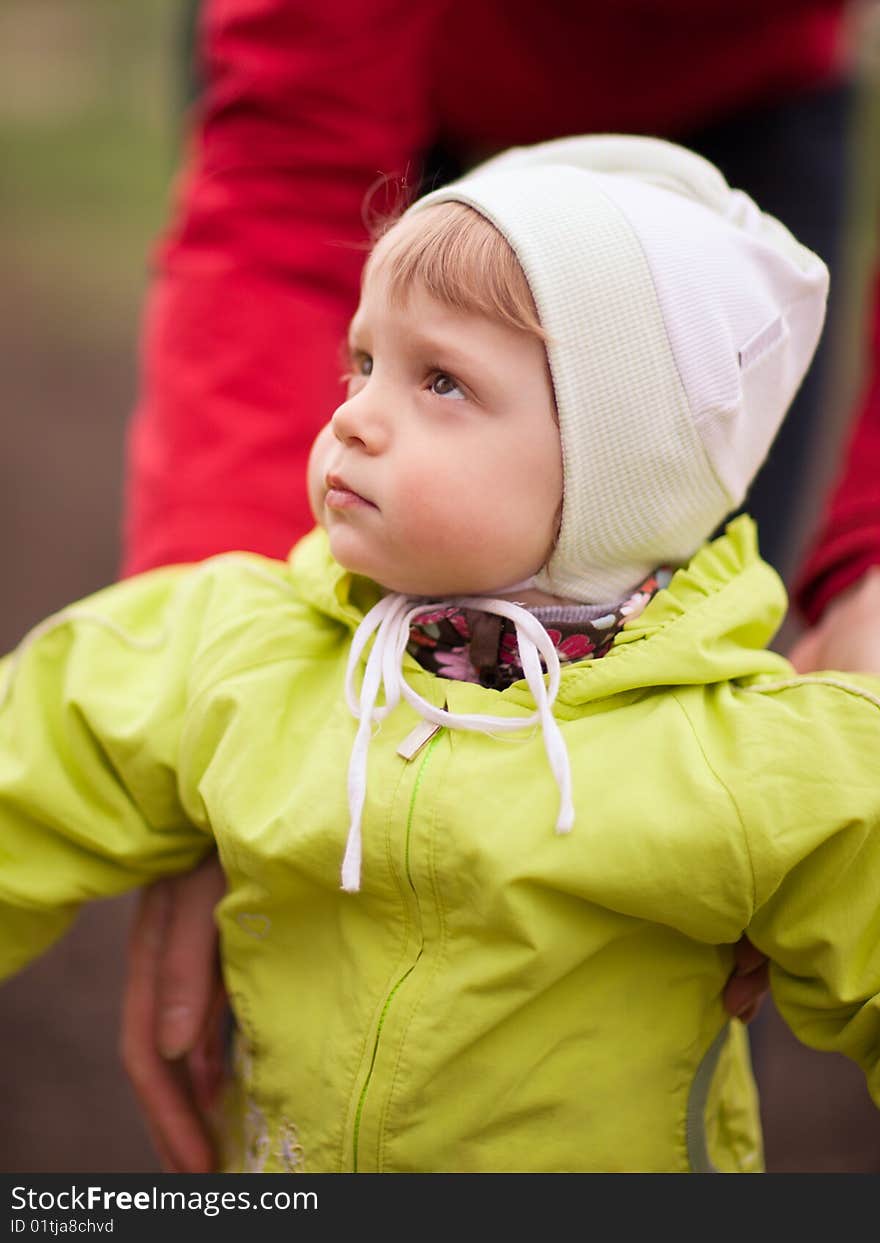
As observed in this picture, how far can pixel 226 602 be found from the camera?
1.47 m

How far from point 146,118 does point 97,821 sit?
900 cm

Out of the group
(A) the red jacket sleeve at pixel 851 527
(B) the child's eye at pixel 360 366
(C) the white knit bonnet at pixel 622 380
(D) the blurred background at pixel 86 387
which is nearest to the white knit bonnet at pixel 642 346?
(C) the white knit bonnet at pixel 622 380

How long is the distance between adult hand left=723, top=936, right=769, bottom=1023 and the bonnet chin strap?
11.9 inches

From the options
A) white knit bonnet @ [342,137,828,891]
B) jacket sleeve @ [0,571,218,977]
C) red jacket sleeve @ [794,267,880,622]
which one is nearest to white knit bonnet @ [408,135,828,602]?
white knit bonnet @ [342,137,828,891]

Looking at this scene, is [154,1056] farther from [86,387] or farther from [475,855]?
[86,387]

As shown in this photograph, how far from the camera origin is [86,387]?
21.1 feet

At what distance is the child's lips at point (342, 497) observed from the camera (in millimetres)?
1260

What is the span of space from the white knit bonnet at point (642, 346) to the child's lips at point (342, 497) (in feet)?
0.65

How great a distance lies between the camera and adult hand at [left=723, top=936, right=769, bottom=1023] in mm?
1381

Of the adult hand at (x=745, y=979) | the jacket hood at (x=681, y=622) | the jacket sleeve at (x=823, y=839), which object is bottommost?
the adult hand at (x=745, y=979)

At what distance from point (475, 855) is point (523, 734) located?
13 cm

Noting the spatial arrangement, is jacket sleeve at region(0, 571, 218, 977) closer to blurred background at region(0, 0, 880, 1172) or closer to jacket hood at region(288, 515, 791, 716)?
jacket hood at region(288, 515, 791, 716)

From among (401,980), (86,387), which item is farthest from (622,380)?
(86,387)

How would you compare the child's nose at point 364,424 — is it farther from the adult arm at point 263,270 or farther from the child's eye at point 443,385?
the adult arm at point 263,270
